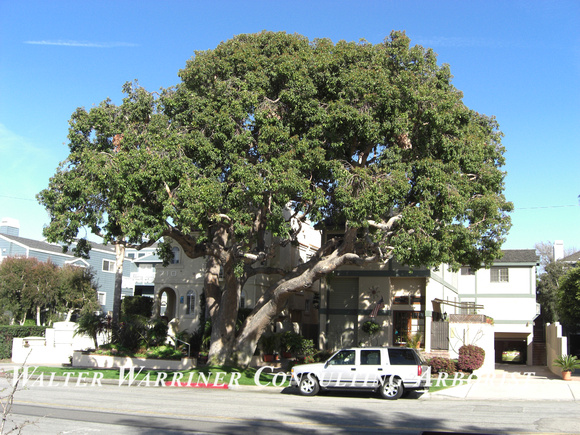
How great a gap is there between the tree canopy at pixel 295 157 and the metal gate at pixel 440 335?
6.04 meters

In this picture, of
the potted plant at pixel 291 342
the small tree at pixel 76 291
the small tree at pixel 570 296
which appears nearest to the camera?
the potted plant at pixel 291 342

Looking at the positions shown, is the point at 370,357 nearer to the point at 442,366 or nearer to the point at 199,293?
the point at 442,366

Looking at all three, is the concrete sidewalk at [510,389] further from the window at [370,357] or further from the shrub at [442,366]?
the window at [370,357]

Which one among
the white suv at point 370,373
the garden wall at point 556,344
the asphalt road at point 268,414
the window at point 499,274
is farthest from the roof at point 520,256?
the white suv at point 370,373

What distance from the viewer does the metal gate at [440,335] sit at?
89.7 feet

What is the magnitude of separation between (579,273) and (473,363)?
916 cm

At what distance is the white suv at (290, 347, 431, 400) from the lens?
698 inches

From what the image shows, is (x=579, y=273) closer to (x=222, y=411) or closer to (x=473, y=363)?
(x=473, y=363)

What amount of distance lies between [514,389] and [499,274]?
19.6 metres

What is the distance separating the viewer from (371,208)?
60.6 ft

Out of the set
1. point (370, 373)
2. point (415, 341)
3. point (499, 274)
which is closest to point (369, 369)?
point (370, 373)

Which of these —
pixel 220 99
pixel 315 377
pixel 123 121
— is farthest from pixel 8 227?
pixel 315 377

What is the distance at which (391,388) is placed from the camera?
58.4ft

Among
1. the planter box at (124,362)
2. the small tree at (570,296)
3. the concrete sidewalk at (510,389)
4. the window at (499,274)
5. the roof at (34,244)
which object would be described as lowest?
the planter box at (124,362)
